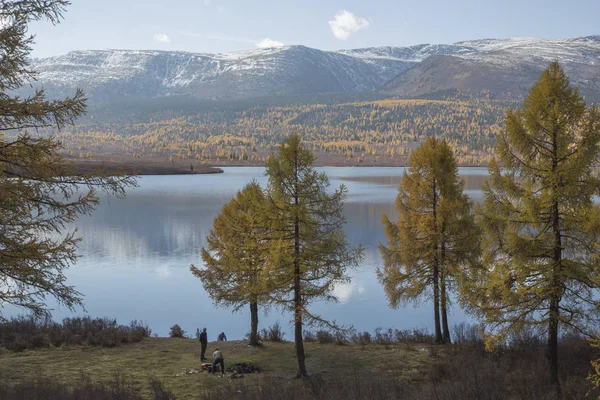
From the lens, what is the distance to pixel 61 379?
15625mm

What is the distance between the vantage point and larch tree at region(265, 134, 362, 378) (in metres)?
18.1

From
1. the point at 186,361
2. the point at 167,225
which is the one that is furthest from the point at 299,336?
the point at 167,225

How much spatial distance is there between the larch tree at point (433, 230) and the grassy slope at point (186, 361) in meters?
2.85

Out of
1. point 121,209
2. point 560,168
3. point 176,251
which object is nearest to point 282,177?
point 560,168

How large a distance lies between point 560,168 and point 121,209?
301 ft

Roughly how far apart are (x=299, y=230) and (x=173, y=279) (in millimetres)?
31899

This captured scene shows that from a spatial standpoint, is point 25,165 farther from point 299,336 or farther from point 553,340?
point 553,340

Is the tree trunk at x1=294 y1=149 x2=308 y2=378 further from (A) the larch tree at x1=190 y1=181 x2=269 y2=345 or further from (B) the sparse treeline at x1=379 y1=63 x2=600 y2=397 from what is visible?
(B) the sparse treeline at x1=379 y1=63 x2=600 y2=397

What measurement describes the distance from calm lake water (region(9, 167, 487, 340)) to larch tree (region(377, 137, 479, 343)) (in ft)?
33.5

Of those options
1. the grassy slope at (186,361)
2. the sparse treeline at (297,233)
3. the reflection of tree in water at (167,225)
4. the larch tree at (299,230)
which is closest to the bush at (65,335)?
the grassy slope at (186,361)

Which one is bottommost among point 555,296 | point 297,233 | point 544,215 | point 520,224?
point 555,296

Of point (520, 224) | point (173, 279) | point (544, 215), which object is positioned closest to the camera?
point (544, 215)

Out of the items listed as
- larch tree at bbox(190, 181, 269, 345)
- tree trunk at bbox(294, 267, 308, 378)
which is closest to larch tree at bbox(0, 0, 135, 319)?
tree trunk at bbox(294, 267, 308, 378)

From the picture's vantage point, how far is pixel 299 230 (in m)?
18.3
